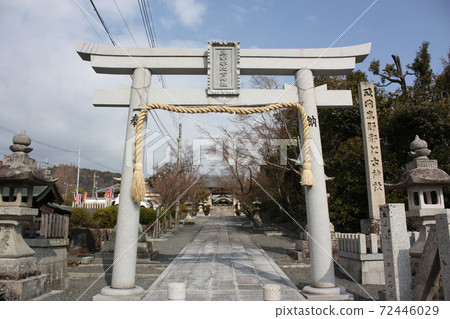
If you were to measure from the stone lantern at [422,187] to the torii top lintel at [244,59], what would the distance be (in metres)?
2.37

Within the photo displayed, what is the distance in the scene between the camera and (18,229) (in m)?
5.40

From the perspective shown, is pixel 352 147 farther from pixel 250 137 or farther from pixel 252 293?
pixel 252 293

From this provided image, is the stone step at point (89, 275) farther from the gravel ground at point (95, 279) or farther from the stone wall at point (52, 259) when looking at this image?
the stone wall at point (52, 259)

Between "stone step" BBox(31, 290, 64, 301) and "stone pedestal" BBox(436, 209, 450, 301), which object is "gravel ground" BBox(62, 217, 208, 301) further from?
"stone pedestal" BBox(436, 209, 450, 301)

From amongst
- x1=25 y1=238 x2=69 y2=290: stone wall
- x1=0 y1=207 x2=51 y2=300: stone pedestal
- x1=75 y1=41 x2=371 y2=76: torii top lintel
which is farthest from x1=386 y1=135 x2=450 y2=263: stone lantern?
x1=25 y1=238 x2=69 y2=290: stone wall

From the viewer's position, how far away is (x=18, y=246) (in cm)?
515

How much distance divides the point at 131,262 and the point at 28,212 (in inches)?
77.0

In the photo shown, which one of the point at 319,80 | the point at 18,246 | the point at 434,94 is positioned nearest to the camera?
the point at 18,246

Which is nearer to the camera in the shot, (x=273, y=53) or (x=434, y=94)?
(x=273, y=53)

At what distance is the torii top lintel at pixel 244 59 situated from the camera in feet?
20.5

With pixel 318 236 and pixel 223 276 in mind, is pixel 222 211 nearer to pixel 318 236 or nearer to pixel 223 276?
pixel 223 276

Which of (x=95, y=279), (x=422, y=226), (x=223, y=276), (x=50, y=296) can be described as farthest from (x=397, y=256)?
(x=95, y=279)

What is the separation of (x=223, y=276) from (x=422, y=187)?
4.68 metres

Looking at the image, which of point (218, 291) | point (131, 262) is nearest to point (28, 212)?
point (131, 262)
